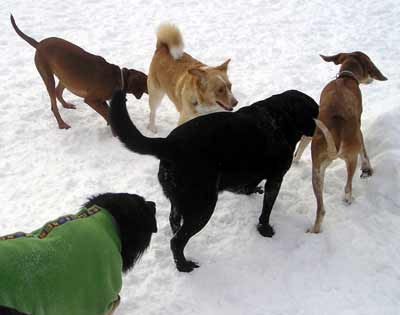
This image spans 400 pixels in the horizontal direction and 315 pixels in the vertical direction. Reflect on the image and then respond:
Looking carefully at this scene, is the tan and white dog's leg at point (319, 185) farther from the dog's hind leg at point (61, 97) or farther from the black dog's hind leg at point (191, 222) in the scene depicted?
the dog's hind leg at point (61, 97)

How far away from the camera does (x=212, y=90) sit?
14.6 ft

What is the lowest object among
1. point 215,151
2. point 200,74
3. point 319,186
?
point 319,186

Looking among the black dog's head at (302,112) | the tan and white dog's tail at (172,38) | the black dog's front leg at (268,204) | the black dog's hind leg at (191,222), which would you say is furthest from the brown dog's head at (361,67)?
the black dog's hind leg at (191,222)

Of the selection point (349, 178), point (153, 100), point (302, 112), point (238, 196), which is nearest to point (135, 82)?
point (153, 100)

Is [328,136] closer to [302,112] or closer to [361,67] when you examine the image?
[302,112]

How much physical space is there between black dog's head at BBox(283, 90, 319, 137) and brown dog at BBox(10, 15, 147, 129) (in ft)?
8.32

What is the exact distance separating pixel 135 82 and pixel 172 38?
0.82 meters

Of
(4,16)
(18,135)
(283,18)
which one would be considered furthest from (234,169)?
(4,16)

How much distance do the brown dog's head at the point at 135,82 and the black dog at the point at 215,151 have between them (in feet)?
7.81

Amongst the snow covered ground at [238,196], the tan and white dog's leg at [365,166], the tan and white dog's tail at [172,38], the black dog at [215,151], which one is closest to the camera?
the black dog at [215,151]

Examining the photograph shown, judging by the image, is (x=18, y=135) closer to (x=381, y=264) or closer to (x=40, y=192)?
(x=40, y=192)

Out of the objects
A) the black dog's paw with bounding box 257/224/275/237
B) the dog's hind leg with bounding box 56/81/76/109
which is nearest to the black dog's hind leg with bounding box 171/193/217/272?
the black dog's paw with bounding box 257/224/275/237

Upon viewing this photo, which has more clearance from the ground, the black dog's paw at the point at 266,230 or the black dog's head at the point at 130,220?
the black dog's head at the point at 130,220

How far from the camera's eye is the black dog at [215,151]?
9.40 ft
